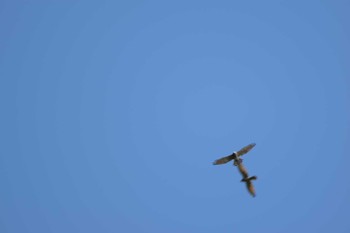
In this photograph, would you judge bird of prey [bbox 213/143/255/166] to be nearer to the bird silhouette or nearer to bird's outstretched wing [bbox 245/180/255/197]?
the bird silhouette

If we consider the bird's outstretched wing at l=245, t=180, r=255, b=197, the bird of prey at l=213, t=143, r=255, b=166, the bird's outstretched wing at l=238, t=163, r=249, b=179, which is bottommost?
the bird's outstretched wing at l=245, t=180, r=255, b=197

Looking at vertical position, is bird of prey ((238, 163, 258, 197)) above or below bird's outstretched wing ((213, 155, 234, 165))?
below

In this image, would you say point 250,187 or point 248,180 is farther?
point 250,187

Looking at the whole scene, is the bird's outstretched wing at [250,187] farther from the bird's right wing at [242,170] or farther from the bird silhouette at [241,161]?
the bird's right wing at [242,170]

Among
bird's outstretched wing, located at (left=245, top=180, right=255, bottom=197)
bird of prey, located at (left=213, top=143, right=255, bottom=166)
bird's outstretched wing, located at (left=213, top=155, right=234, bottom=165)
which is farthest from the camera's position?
bird's outstretched wing, located at (left=245, top=180, right=255, bottom=197)

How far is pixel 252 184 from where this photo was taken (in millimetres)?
51562

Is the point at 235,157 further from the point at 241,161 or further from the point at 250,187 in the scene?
the point at 250,187

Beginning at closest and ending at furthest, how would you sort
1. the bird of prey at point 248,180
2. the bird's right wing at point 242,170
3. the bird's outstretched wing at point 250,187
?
the bird's right wing at point 242,170, the bird of prey at point 248,180, the bird's outstretched wing at point 250,187

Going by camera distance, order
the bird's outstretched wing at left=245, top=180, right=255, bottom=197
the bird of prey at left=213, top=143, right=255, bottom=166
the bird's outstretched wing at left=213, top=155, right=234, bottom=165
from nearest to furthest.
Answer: the bird of prey at left=213, top=143, right=255, bottom=166 → the bird's outstretched wing at left=213, top=155, right=234, bottom=165 → the bird's outstretched wing at left=245, top=180, right=255, bottom=197

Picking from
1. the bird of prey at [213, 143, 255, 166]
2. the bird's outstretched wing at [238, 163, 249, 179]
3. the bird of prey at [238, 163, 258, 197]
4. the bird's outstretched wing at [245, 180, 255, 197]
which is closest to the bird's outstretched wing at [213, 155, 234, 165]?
the bird of prey at [213, 143, 255, 166]

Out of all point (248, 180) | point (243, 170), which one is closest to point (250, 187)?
point (248, 180)

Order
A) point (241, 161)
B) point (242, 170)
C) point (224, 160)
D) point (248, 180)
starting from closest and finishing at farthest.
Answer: point (224, 160)
point (241, 161)
point (242, 170)
point (248, 180)

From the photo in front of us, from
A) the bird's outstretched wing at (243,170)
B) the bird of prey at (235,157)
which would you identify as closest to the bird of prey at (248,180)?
the bird's outstretched wing at (243,170)

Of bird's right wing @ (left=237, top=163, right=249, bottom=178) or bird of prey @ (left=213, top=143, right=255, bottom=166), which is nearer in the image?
bird of prey @ (left=213, top=143, right=255, bottom=166)
